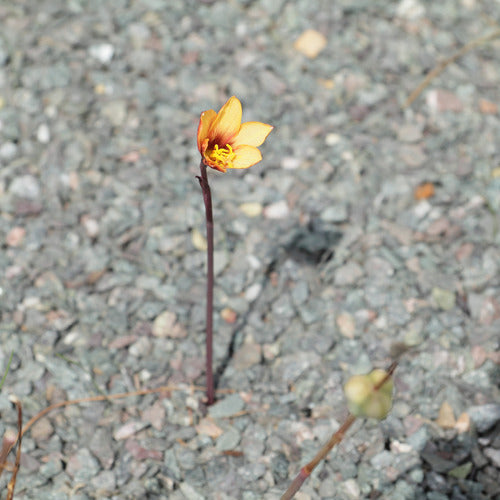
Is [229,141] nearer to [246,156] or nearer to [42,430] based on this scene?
[246,156]

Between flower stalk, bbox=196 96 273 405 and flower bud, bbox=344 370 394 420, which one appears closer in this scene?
flower bud, bbox=344 370 394 420

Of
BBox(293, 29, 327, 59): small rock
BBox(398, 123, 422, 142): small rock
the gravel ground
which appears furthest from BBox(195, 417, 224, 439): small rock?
BBox(293, 29, 327, 59): small rock

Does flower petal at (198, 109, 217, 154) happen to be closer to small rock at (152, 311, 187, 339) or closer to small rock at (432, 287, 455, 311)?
small rock at (152, 311, 187, 339)

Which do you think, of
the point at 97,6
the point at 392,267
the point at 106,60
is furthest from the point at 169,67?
the point at 392,267

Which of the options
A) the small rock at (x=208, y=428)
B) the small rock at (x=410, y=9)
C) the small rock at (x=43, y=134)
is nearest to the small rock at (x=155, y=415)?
the small rock at (x=208, y=428)

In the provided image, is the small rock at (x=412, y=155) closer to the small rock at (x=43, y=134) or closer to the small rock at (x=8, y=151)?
the small rock at (x=43, y=134)

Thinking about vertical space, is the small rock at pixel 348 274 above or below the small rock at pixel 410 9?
below
